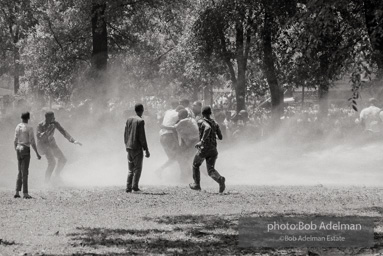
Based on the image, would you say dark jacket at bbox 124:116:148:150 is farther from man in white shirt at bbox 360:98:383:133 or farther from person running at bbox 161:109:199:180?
man in white shirt at bbox 360:98:383:133

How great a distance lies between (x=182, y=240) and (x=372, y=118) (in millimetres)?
14379

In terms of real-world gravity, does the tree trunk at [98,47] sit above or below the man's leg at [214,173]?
above

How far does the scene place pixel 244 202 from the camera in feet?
44.5

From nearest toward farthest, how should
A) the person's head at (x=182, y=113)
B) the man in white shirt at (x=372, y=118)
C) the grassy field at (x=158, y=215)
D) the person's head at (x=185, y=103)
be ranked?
the grassy field at (x=158, y=215), the person's head at (x=182, y=113), the person's head at (x=185, y=103), the man in white shirt at (x=372, y=118)

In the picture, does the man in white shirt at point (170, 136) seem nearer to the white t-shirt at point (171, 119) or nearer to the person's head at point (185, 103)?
the white t-shirt at point (171, 119)

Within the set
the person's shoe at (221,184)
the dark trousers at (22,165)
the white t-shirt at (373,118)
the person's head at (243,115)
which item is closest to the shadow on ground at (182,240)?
the person's shoe at (221,184)

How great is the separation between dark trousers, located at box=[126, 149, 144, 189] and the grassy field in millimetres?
359

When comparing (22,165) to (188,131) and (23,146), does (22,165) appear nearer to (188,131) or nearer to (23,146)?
(23,146)

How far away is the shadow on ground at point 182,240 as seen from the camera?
A: 28.8 ft

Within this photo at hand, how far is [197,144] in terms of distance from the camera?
1523 centimetres

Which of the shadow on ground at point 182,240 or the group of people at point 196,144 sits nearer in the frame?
the shadow on ground at point 182,240

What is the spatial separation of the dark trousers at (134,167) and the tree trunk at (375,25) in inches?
234

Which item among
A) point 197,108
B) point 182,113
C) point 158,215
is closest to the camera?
point 158,215

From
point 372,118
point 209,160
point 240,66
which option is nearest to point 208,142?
point 209,160
